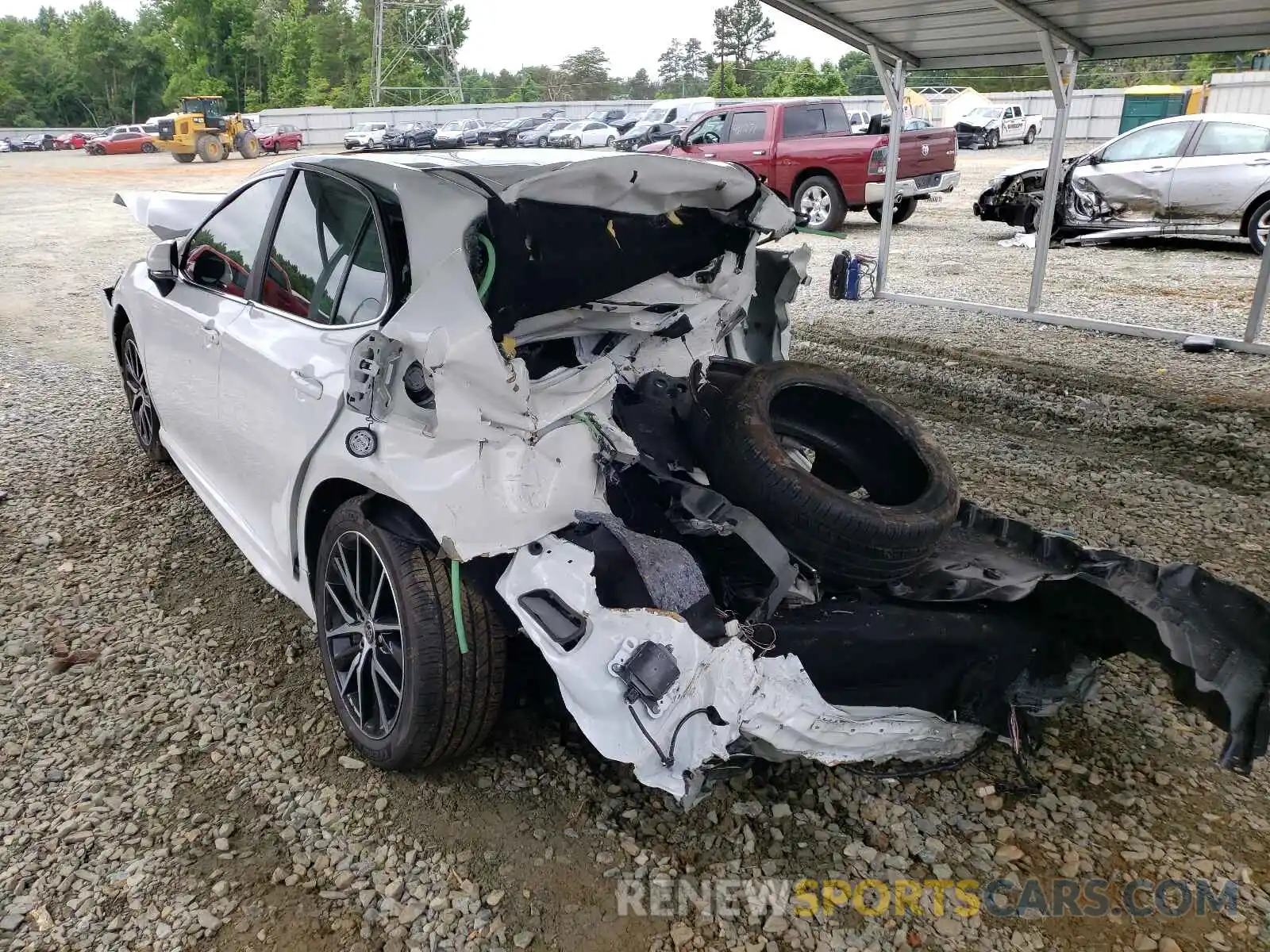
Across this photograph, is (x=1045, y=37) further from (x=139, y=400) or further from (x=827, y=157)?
(x=139, y=400)

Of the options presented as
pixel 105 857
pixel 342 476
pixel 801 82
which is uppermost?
pixel 801 82

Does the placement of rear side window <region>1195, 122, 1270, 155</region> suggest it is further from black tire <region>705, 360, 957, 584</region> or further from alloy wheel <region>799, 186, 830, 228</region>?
black tire <region>705, 360, 957, 584</region>

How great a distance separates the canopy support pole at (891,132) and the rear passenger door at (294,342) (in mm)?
6969

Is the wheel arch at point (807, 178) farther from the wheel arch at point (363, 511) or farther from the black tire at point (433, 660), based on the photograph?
the black tire at point (433, 660)

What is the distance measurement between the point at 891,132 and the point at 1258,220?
199 inches

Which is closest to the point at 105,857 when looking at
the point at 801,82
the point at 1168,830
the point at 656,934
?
the point at 656,934

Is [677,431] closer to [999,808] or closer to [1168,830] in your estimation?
[999,808]

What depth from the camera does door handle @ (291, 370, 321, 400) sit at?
8.63ft

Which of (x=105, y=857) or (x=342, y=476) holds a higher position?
(x=342, y=476)

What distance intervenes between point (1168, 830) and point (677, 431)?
177cm

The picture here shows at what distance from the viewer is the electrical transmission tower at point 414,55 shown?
5719 centimetres

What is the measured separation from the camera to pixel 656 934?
2.14m

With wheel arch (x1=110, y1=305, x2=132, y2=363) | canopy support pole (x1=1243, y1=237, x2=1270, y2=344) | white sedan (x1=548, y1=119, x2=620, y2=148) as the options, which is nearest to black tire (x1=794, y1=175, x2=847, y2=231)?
canopy support pole (x1=1243, y1=237, x2=1270, y2=344)

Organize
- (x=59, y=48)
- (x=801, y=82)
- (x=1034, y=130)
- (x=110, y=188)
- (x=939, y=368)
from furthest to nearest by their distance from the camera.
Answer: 1. (x=59, y=48)
2. (x=801, y=82)
3. (x=1034, y=130)
4. (x=110, y=188)
5. (x=939, y=368)
